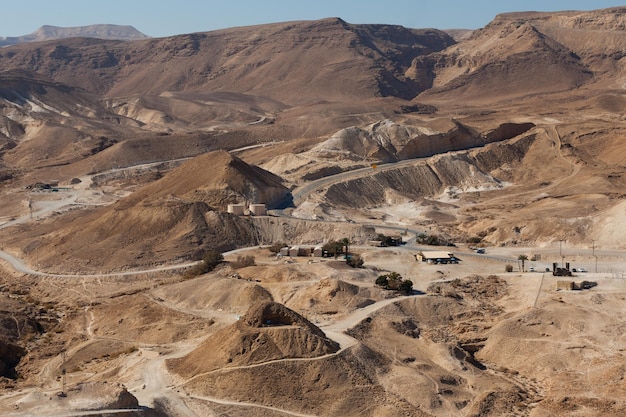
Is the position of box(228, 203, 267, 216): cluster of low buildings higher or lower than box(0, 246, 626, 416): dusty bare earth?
higher

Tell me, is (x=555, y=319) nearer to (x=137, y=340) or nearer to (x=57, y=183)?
(x=137, y=340)

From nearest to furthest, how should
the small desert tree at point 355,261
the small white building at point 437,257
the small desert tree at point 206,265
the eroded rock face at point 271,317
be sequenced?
the eroded rock face at point 271,317
the small desert tree at point 355,261
the small white building at point 437,257
the small desert tree at point 206,265

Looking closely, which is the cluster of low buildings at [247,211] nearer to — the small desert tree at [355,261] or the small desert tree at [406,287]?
the small desert tree at [355,261]

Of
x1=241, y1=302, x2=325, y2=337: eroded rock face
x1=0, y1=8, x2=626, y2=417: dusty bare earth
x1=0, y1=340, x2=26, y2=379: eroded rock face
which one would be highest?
x1=241, y1=302, x2=325, y2=337: eroded rock face

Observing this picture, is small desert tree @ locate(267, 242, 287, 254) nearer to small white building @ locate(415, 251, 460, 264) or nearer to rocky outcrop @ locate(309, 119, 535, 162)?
small white building @ locate(415, 251, 460, 264)

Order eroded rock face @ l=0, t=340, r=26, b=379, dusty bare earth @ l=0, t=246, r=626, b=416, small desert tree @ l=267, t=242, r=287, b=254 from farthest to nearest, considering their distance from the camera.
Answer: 1. small desert tree @ l=267, t=242, r=287, b=254
2. eroded rock face @ l=0, t=340, r=26, b=379
3. dusty bare earth @ l=0, t=246, r=626, b=416

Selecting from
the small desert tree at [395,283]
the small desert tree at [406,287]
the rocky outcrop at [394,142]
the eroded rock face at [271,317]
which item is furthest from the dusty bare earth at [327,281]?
the small desert tree at [395,283]

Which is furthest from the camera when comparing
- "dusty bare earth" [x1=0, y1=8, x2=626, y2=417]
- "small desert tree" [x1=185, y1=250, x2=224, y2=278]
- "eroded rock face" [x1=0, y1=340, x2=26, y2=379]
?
"small desert tree" [x1=185, y1=250, x2=224, y2=278]

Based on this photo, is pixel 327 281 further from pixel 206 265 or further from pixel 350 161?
pixel 350 161

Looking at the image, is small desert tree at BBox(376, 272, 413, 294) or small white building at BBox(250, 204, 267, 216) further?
small white building at BBox(250, 204, 267, 216)

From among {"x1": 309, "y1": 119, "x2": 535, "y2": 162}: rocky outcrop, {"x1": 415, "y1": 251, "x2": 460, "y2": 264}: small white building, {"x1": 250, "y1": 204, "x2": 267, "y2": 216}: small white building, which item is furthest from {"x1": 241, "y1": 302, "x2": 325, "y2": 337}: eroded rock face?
{"x1": 309, "y1": 119, "x2": 535, "y2": 162}: rocky outcrop

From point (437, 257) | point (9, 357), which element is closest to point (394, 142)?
point (437, 257)
